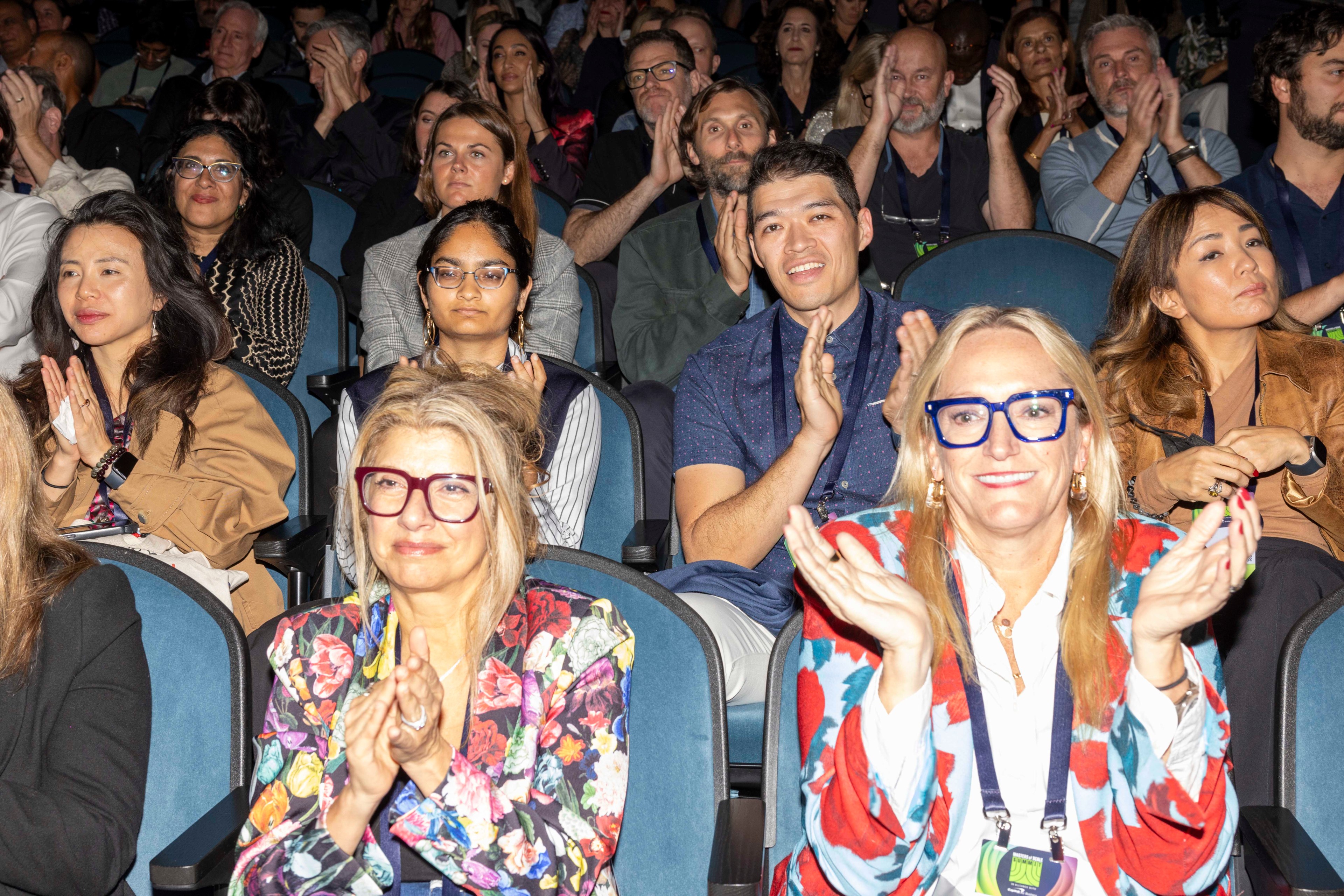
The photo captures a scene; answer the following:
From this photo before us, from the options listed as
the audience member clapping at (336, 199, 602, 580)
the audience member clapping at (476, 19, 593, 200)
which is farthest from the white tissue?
the audience member clapping at (476, 19, 593, 200)

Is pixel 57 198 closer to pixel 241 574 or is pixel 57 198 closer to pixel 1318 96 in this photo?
pixel 241 574

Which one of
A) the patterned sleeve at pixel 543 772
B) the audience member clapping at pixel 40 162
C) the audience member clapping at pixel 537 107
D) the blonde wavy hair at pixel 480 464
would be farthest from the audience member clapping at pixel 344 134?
the patterned sleeve at pixel 543 772

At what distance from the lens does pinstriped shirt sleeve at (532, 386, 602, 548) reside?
240 centimetres

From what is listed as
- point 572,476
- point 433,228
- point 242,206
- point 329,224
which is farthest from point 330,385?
point 329,224

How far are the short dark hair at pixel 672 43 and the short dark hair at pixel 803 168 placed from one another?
5.54 feet

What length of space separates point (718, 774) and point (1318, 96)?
8.44 ft

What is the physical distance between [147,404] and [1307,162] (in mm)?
2931

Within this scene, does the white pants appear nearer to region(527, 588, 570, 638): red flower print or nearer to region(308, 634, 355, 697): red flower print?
region(527, 588, 570, 638): red flower print

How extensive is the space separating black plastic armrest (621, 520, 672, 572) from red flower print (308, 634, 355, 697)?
676mm

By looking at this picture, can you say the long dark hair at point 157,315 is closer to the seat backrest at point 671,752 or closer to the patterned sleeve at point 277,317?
the patterned sleeve at point 277,317

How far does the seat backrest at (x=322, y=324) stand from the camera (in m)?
3.35

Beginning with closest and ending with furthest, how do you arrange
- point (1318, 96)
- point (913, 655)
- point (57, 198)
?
point (913, 655) → point (1318, 96) → point (57, 198)

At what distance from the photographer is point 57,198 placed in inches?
143

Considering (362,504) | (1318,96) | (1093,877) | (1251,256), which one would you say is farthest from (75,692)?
(1318,96)
